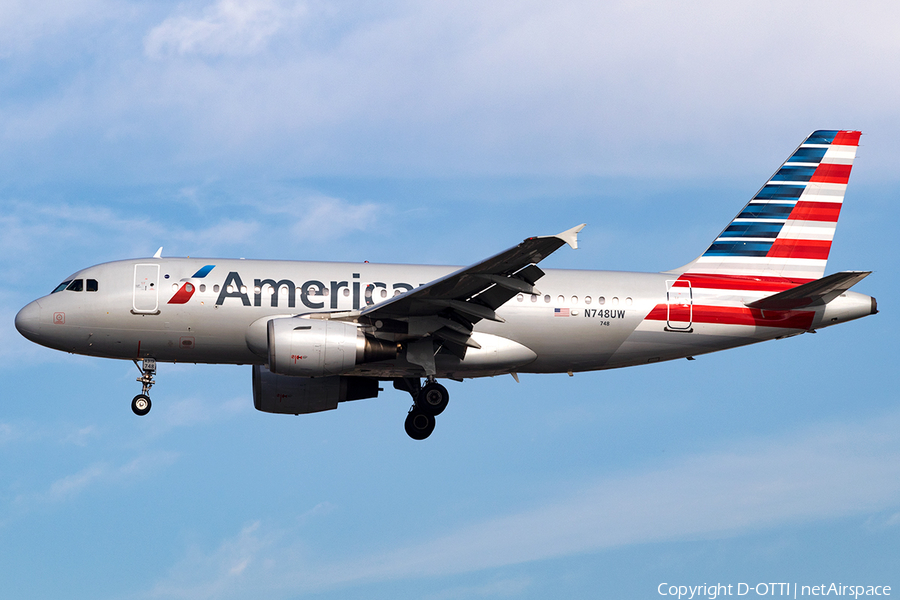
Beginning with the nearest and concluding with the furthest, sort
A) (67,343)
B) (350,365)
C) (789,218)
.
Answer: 1. (350,365)
2. (67,343)
3. (789,218)

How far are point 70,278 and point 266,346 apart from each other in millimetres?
5871

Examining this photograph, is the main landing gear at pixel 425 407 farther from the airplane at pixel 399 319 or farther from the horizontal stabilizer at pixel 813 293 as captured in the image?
the horizontal stabilizer at pixel 813 293

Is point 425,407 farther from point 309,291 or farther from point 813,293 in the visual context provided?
point 813,293

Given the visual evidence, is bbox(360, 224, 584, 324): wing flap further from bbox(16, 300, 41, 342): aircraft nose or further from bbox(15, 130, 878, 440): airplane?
bbox(16, 300, 41, 342): aircraft nose

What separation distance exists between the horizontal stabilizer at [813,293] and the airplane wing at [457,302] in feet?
23.9

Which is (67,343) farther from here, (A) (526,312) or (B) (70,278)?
(A) (526,312)

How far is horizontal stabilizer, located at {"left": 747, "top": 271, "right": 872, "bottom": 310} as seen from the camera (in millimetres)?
23266

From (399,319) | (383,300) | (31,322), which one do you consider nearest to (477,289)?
(399,319)

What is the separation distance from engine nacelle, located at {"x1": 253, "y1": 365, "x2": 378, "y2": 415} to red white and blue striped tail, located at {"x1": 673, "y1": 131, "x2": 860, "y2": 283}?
9.83m

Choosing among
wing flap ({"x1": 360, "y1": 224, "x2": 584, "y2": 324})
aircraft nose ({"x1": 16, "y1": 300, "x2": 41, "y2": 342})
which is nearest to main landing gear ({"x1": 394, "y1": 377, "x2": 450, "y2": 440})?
wing flap ({"x1": 360, "y1": 224, "x2": 584, "y2": 324})

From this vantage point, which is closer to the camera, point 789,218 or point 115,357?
point 115,357

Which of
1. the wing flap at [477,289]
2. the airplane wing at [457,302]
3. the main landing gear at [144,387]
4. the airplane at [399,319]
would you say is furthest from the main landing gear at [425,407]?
the main landing gear at [144,387]

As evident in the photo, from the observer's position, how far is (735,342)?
82.8 feet

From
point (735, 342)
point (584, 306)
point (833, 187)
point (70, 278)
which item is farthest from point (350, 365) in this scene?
point (833, 187)
